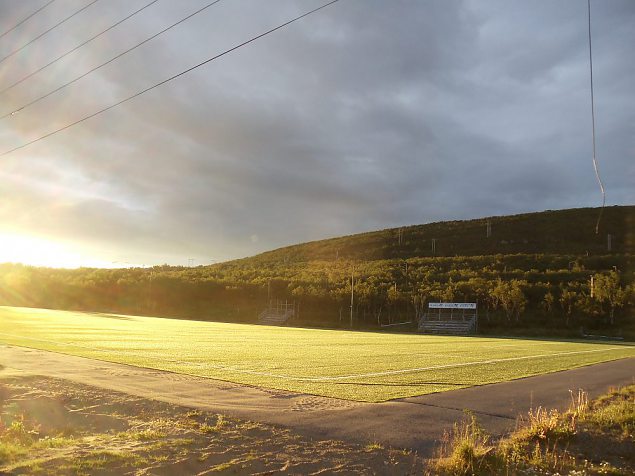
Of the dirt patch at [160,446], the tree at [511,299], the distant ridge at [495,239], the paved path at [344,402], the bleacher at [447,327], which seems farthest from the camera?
the distant ridge at [495,239]

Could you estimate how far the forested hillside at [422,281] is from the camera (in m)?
71.1

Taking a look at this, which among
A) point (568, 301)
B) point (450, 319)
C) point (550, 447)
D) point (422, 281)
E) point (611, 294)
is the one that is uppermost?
point (422, 281)

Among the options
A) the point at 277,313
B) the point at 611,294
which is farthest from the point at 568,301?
the point at 277,313

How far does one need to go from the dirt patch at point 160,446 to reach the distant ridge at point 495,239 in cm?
10634

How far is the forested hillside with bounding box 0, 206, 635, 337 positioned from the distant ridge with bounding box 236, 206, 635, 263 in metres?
0.30

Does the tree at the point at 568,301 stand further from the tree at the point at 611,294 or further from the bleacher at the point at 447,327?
the bleacher at the point at 447,327

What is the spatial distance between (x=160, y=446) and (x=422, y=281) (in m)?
86.1

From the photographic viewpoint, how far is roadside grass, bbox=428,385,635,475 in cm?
660

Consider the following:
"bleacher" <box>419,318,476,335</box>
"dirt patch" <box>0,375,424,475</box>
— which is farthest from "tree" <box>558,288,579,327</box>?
"dirt patch" <box>0,375,424,475</box>

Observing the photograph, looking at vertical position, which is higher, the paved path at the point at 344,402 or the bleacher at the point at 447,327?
the paved path at the point at 344,402

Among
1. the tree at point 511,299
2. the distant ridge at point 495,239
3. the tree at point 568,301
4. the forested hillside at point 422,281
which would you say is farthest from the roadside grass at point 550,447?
the distant ridge at point 495,239

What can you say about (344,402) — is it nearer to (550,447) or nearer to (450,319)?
(550,447)

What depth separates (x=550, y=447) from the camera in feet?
25.6

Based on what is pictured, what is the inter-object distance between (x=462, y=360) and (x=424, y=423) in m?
13.6
